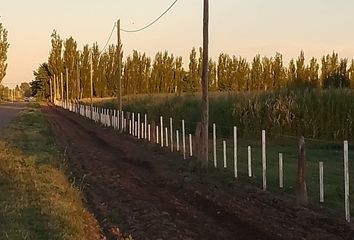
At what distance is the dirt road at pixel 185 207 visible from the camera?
11711mm

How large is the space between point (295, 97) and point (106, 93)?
85490 mm

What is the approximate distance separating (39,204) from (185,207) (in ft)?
10.7

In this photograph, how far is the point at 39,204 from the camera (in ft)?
41.1

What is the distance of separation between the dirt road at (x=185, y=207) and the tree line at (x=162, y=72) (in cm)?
6052

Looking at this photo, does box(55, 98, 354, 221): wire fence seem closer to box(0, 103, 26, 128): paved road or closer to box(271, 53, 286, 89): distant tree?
box(0, 103, 26, 128): paved road

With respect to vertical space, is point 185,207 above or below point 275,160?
above

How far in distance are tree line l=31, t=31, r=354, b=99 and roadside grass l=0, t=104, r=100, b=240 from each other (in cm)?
6274

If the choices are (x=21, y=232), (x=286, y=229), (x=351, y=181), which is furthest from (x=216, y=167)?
(x=21, y=232)

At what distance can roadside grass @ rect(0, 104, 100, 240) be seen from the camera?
1022 cm

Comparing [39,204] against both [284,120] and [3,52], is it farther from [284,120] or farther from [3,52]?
[3,52]

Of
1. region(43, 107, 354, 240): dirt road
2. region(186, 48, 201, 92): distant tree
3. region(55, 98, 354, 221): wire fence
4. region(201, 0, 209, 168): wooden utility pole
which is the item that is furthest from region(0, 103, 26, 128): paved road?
region(186, 48, 201, 92): distant tree

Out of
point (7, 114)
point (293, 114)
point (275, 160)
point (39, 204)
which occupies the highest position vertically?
point (293, 114)

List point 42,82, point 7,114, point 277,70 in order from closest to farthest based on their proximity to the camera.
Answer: point 7,114, point 277,70, point 42,82

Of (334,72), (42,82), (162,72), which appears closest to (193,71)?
(162,72)
